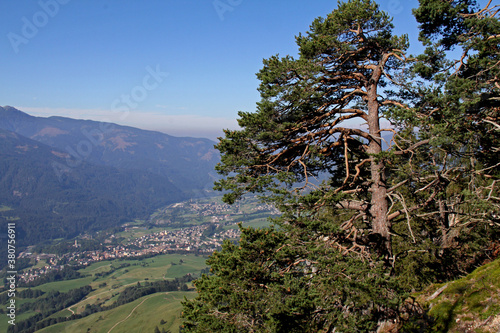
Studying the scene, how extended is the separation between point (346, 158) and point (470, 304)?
4837 mm

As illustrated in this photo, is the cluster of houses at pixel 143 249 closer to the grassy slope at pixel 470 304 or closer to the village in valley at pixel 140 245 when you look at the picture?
the village in valley at pixel 140 245

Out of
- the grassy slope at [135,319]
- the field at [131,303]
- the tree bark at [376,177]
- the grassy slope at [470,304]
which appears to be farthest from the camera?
the field at [131,303]

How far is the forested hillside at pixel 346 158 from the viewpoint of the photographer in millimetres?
7668

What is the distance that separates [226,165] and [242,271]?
3.57m

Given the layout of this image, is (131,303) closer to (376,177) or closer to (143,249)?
(143,249)

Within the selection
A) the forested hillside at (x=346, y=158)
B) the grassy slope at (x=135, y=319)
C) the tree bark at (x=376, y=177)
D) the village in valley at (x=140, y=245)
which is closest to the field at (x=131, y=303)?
the grassy slope at (x=135, y=319)

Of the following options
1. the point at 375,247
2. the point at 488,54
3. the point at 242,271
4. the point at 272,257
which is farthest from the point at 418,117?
the point at 242,271

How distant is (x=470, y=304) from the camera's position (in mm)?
7328

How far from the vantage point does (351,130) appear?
993 centimetres

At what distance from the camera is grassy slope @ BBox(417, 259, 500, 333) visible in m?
6.63

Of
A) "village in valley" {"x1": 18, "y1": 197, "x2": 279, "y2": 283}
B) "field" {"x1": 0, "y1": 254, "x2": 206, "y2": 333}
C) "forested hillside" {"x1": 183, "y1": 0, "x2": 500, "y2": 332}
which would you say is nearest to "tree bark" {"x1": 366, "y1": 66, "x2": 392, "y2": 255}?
"forested hillside" {"x1": 183, "y1": 0, "x2": 500, "y2": 332}

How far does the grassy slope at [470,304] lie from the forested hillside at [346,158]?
607 millimetres

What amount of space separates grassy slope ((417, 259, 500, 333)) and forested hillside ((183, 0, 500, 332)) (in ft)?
1.99

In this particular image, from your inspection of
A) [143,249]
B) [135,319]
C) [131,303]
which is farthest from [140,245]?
[135,319]
